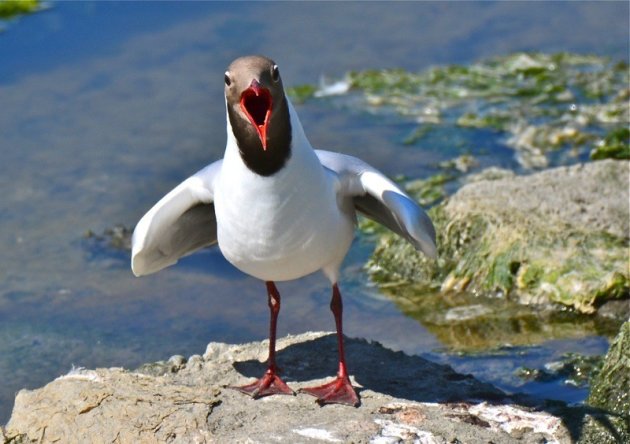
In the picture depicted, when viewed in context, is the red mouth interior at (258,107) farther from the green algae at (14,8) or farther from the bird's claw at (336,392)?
the green algae at (14,8)

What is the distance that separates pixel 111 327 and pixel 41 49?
17.2 feet

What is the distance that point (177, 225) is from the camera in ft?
22.1

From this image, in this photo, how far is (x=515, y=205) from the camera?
8.98 m

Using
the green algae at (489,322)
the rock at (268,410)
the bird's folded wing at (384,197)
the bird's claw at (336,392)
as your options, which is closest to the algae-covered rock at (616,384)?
the rock at (268,410)

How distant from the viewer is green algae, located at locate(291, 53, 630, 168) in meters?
11.5

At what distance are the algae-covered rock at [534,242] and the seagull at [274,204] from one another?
209 cm

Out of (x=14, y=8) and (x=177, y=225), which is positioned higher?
(x=177, y=225)

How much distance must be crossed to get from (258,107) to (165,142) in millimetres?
5847

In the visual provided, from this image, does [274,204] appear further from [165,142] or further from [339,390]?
[165,142]

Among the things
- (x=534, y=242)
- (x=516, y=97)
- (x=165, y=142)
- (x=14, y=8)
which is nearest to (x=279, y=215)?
(x=534, y=242)

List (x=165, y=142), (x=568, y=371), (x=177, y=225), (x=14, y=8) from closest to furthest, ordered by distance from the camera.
Result: (x=177, y=225)
(x=568, y=371)
(x=165, y=142)
(x=14, y=8)

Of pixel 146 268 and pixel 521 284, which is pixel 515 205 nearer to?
pixel 521 284

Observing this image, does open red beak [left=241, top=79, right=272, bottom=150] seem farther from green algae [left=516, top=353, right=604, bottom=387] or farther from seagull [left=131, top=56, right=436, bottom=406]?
green algae [left=516, top=353, right=604, bottom=387]

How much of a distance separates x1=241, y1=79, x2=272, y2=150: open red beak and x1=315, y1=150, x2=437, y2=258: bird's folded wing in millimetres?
756
